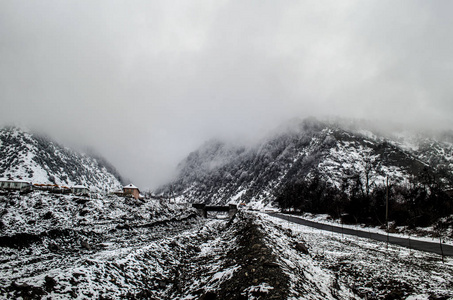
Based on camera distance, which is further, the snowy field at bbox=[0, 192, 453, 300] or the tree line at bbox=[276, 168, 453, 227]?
the tree line at bbox=[276, 168, 453, 227]

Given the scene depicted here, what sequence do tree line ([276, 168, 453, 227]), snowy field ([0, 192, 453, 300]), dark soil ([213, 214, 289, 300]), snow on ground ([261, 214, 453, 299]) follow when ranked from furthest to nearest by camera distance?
1. tree line ([276, 168, 453, 227])
2. snow on ground ([261, 214, 453, 299])
3. snowy field ([0, 192, 453, 300])
4. dark soil ([213, 214, 289, 300])

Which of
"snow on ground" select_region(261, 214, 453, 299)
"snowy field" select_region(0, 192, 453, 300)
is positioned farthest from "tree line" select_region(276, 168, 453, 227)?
"snowy field" select_region(0, 192, 453, 300)

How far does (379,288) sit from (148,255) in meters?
15.3

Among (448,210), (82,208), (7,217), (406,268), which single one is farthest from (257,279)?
(448,210)

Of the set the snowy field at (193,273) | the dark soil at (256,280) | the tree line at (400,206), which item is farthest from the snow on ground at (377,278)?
the tree line at (400,206)

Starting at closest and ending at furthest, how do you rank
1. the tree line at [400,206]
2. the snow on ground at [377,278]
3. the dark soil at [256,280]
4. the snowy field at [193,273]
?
1. the dark soil at [256,280]
2. the snowy field at [193,273]
3. the snow on ground at [377,278]
4. the tree line at [400,206]

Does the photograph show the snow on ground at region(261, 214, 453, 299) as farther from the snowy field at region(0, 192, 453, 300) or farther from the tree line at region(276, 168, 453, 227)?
the tree line at region(276, 168, 453, 227)

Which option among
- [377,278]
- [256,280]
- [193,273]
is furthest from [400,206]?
[256,280]

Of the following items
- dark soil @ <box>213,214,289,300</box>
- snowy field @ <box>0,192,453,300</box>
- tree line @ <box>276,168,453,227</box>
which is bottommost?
snowy field @ <box>0,192,453,300</box>

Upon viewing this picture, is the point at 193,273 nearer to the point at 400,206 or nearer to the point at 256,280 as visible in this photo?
the point at 256,280

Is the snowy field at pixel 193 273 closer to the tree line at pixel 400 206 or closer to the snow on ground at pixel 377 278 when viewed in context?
the snow on ground at pixel 377 278

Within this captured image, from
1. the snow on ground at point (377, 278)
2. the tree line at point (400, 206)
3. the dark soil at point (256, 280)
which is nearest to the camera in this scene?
the dark soil at point (256, 280)

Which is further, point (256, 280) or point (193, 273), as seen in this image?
point (193, 273)

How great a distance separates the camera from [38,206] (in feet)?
125
